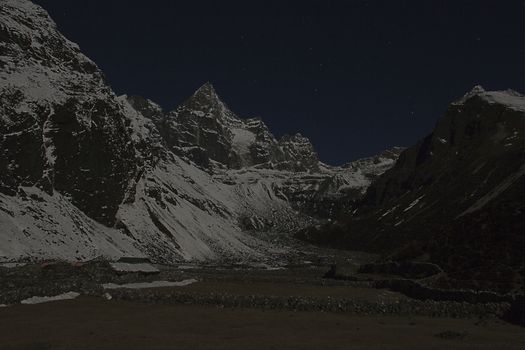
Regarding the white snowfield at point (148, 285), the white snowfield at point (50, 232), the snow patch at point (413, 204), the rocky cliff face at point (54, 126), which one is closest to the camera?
the white snowfield at point (148, 285)

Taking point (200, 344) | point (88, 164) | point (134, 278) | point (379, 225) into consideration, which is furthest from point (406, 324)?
point (379, 225)

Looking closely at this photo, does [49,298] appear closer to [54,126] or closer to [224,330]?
[224,330]

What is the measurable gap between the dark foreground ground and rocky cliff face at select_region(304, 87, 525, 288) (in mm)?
→ 18594

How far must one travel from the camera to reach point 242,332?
1081 inches

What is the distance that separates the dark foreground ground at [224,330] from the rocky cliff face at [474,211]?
61.0 feet

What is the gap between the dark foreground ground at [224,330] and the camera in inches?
933

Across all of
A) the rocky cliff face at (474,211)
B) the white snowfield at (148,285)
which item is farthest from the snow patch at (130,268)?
the rocky cliff face at (474,211)

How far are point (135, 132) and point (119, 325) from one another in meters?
150

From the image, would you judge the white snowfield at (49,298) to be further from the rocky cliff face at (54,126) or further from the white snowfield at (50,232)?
the rocky cliff face at (54,126)

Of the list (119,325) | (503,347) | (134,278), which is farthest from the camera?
(134,278)

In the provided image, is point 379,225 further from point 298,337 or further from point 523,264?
point 298,337

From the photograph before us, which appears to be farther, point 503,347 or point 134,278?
point 134,278

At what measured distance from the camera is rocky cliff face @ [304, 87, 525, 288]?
164 ft

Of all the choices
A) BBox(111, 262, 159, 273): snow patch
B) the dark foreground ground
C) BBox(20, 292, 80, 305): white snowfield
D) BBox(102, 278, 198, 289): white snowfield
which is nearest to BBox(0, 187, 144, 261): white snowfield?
BBox(111, 262, 159, 273): snow patch
